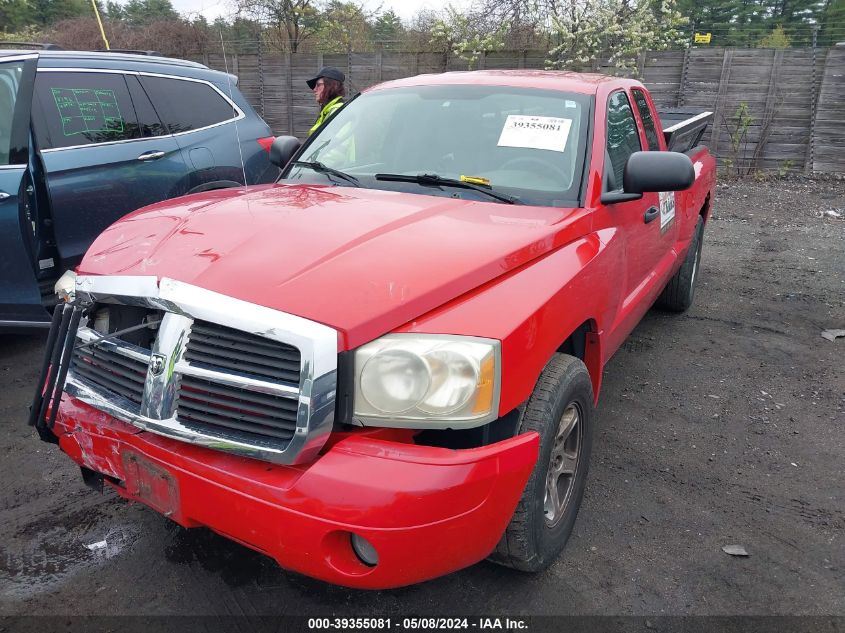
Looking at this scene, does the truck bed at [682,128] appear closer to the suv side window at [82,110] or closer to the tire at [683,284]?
the tire at [683,284]

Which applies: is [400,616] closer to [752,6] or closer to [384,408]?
[384,408]

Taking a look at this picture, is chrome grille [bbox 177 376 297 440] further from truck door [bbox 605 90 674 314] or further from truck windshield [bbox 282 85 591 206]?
truck door [bbox 605 90 674 314]

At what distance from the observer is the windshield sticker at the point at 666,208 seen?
12.9 feet

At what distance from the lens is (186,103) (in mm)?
5254

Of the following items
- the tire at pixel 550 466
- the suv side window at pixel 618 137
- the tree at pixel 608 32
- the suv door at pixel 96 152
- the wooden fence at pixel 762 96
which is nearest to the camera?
the tire at pixel 550 466

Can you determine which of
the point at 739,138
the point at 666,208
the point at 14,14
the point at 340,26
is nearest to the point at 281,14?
the point at 340,26

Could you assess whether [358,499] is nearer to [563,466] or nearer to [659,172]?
[563,466]

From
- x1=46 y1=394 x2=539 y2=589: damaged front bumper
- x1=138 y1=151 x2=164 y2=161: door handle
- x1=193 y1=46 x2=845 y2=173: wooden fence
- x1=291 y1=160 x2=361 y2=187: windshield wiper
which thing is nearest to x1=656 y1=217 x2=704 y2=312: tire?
x1=291 y1=160 x2=361 y2=187: windshield wiper

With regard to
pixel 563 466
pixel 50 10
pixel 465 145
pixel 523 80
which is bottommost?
pixel 563 466

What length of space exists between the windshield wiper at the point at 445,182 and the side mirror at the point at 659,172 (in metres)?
0.53

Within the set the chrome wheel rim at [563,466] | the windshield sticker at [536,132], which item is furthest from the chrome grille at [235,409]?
the windshield sticker at [536,132]

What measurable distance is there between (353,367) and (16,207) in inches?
114

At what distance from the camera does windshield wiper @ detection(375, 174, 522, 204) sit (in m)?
2.85

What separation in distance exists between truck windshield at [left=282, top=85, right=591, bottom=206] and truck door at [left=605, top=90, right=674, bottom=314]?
0.26 m
